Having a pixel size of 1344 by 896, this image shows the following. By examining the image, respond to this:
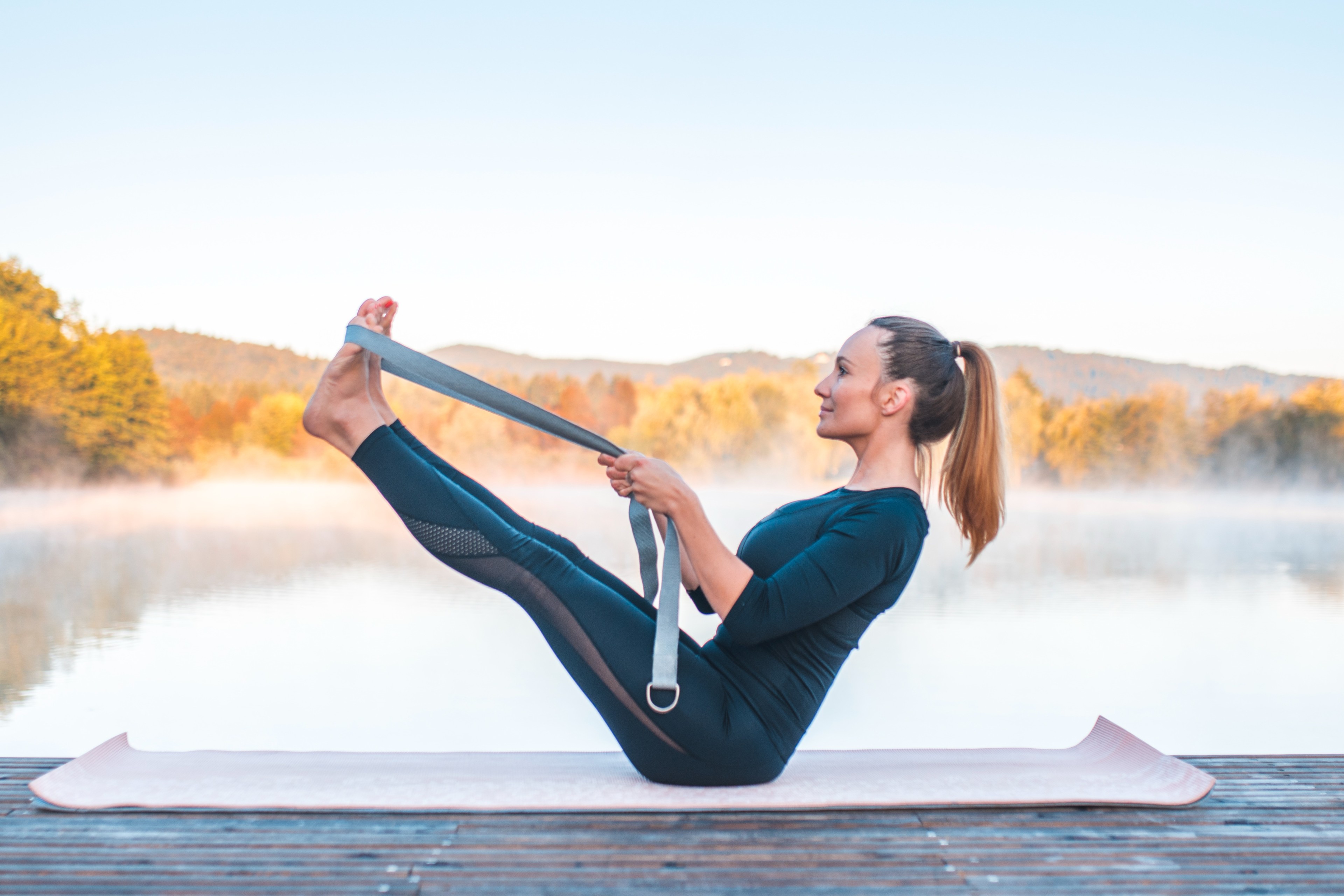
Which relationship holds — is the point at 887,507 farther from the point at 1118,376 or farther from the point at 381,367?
the point at 1118,376

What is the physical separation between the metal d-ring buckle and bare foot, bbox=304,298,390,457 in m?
0.63

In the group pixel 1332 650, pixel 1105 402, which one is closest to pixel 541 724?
pixel 1332 650

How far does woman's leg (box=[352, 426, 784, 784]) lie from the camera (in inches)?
59.6

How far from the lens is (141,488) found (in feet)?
59.2

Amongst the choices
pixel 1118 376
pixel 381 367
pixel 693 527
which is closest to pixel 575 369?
pixel 1118 376

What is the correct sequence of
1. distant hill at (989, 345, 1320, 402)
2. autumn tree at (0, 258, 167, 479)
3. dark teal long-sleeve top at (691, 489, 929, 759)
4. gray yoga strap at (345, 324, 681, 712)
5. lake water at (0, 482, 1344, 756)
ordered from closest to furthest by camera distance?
dark teal long-sleeve top at (691, 489, 929, 759)
gray yoga strap at (345, 324, 681, 712)
lake water at (0, 482, 1344, 756)
autumn tree at (0, 258, 167, 479)
distant hill at (989, 345, 1320, 402)

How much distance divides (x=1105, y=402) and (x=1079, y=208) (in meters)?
5.59

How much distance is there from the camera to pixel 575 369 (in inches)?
773

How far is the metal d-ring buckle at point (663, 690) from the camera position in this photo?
1.48 m

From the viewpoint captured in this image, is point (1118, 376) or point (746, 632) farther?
point (1118, 376)

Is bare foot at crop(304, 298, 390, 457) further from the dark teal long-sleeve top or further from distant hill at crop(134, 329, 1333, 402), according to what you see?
distant hill at crop(134, 329, 1333, 402)

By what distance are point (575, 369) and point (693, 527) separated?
1841 centimetres

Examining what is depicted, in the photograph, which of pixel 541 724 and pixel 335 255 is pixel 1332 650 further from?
pixel 335 255

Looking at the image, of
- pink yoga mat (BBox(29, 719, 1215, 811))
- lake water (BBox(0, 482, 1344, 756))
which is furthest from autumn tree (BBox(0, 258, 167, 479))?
pink yoga mat (BBox(29, 719, 1215, 811))
